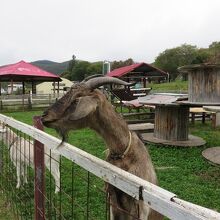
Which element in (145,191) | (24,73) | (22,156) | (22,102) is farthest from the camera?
(24,73)

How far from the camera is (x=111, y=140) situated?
8.78 feet

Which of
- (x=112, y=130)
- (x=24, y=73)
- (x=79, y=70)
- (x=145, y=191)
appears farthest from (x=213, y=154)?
(x=79, y=70)

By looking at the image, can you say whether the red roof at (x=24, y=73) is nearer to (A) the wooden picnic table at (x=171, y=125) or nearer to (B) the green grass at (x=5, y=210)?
(A) the wooden picnic table at (x=171, y=125)

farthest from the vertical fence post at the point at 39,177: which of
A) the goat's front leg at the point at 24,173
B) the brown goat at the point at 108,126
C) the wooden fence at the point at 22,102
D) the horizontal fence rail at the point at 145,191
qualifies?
the wooden fence at the point at 22,102

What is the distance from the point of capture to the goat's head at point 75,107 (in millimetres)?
2357

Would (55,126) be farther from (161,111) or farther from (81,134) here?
(81,134)

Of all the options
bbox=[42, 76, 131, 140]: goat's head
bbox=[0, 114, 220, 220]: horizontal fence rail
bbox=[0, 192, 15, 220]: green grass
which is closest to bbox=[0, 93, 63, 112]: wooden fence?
bbox=[0, 192, 15, 220]: green grass

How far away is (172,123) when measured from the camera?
8680 millimetres

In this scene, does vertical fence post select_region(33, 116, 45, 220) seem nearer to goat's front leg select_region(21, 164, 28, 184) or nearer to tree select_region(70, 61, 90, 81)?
goat's front leg select_region(21, 164, 28, 184)

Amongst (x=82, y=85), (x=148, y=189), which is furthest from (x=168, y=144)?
(x=148, y=189)

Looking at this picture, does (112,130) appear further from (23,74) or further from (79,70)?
(79,70)

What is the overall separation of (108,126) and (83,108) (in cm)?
33

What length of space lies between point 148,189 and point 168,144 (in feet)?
22.6

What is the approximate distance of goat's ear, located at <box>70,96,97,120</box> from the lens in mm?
2352
